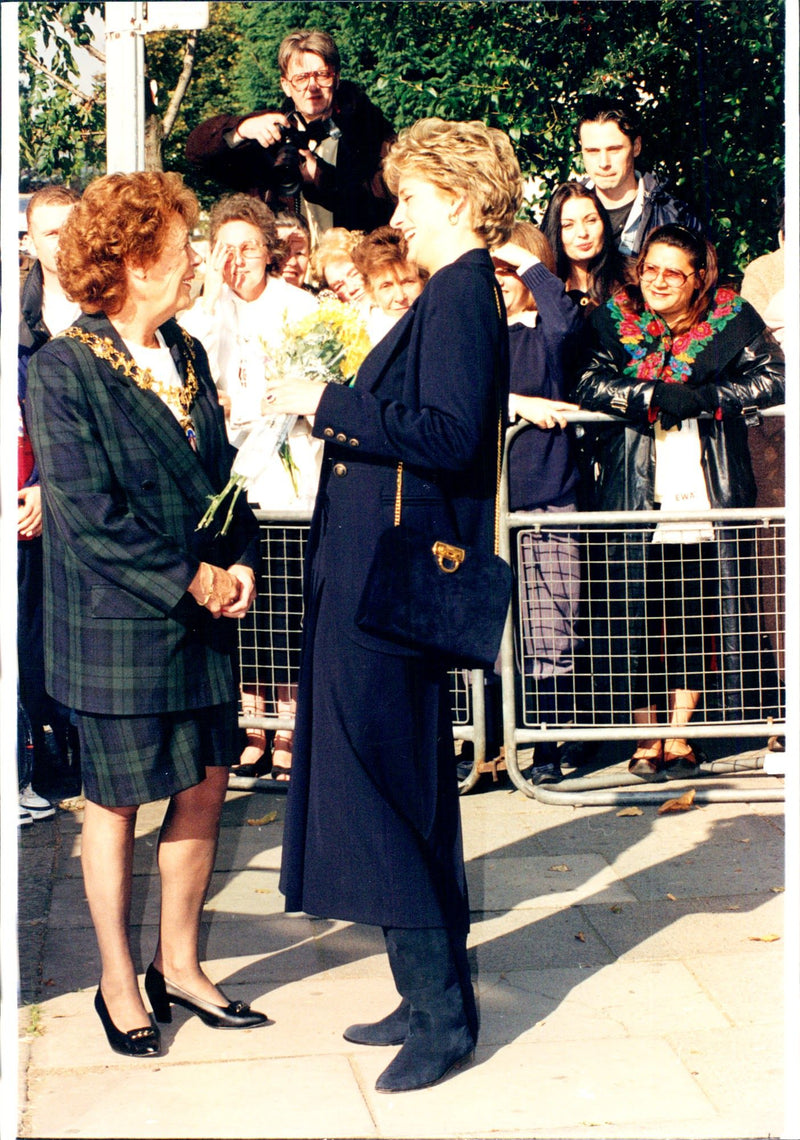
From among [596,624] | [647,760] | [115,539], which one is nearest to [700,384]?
[596,624]

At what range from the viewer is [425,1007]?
11.5 ft

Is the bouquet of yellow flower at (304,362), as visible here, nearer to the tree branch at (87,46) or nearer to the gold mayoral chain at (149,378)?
the gold mayoral chain at (149,378)

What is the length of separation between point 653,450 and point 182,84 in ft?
8.83

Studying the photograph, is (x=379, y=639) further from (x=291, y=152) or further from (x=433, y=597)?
(x=291, y=152)

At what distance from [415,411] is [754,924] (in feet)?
6.77

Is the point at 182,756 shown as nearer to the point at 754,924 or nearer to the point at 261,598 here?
the point at 754,924

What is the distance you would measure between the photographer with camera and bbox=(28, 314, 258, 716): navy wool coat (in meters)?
3.12

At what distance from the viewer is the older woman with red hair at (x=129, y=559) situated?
11.4 ft

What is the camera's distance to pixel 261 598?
5.94 metres

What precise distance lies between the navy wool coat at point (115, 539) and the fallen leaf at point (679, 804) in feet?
7.95

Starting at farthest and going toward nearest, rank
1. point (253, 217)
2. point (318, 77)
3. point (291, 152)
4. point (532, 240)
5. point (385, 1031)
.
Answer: point (291, 152)
point (318, 77)
point (253, 217)
point (532, 240)
point (385, 1031)

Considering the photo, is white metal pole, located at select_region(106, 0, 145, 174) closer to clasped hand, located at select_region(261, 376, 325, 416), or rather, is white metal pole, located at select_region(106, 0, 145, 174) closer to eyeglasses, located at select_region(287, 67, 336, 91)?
eyeglasses, located at select_region(287, 67, 336, 91)

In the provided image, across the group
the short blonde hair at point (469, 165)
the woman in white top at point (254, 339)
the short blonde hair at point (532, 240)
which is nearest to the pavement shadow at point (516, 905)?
the woman in white top at point (254, 339)

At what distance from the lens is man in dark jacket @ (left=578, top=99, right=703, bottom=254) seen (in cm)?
634
